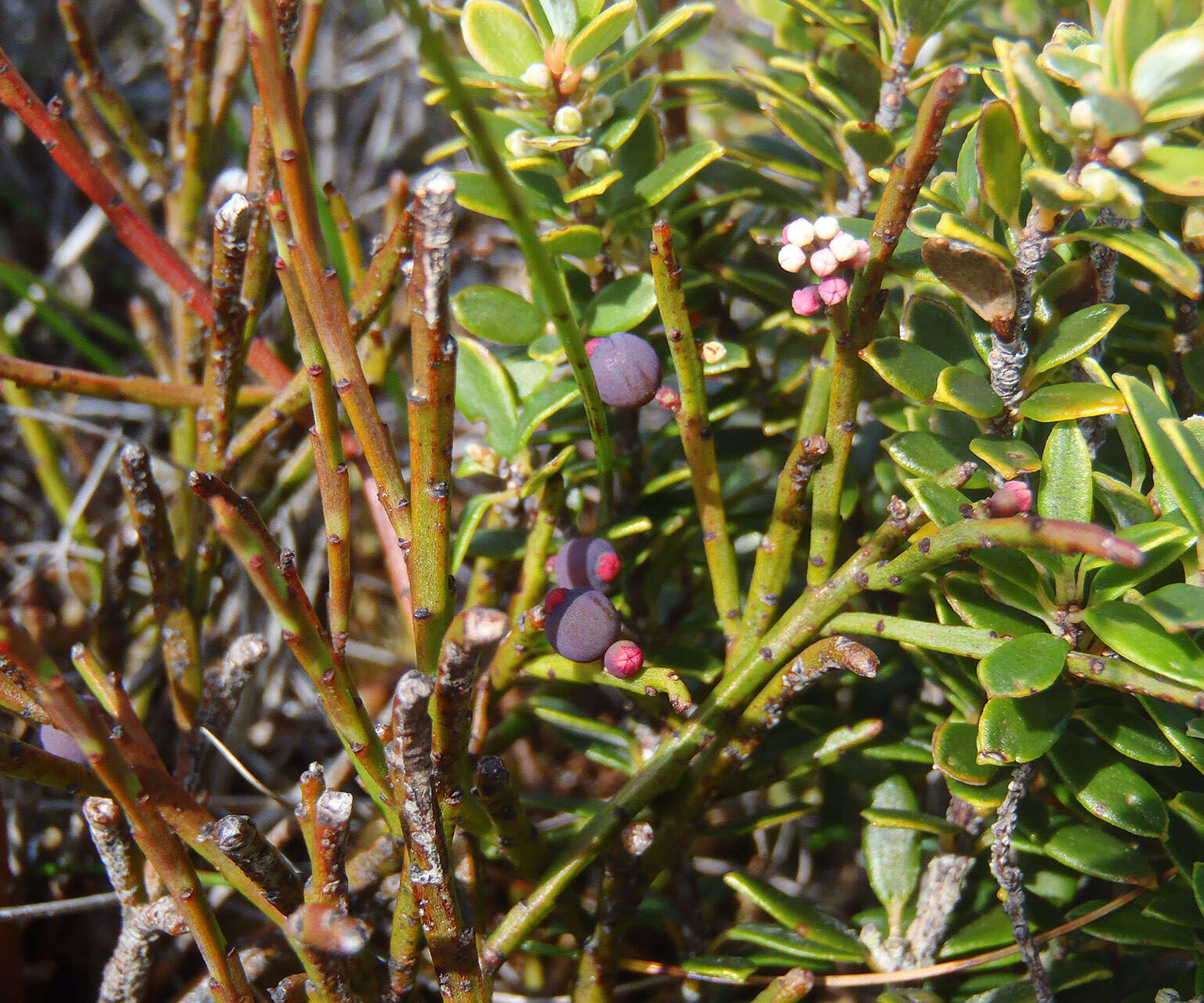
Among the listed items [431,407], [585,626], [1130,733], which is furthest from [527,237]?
[1130,733]

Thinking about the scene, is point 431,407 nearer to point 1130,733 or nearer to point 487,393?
point 487,393

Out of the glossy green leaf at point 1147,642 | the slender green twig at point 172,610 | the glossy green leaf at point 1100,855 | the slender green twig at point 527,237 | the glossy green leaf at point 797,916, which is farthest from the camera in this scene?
the slender green twig at point 172,610

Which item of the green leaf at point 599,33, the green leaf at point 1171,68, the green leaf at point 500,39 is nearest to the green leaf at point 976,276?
the green leaf at point 1171,68

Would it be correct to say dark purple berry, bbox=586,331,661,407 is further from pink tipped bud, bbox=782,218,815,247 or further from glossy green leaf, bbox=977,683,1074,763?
glossy green leaf, bbox=977,683,1074,763

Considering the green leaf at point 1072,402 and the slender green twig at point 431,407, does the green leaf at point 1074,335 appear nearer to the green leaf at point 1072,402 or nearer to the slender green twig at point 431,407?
the green leaf at point 1072,402

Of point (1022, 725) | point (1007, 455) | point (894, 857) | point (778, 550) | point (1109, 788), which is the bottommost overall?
point (894, 857)

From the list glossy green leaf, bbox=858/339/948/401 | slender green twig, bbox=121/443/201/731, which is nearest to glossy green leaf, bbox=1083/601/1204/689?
glossy green leaf, bbox=858/339/948/401
